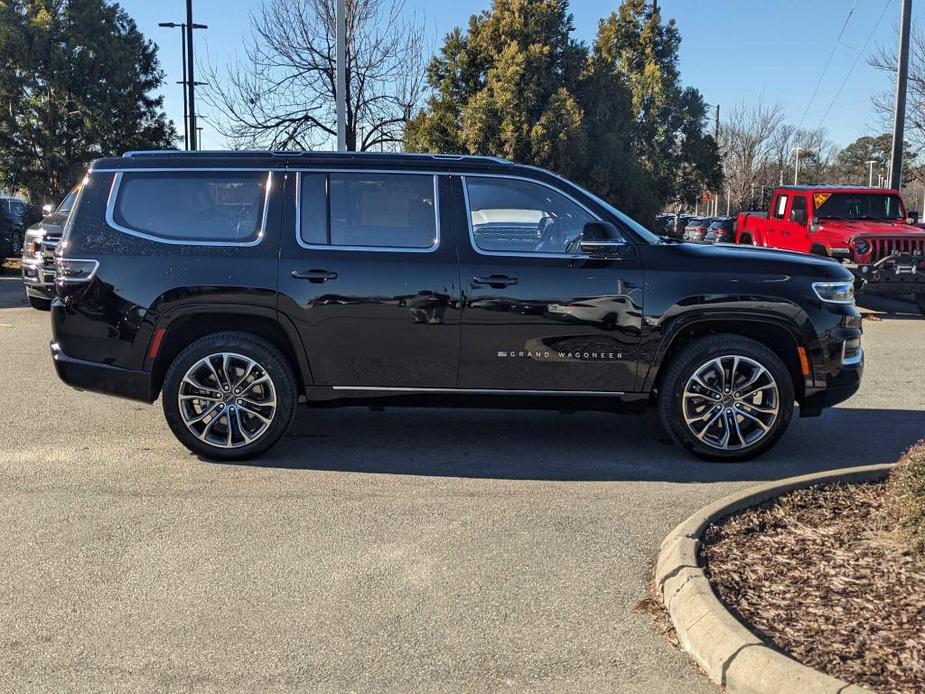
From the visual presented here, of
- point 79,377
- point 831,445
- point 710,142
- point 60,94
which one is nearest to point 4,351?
point 79,377

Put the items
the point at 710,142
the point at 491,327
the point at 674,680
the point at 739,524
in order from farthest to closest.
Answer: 1. the point at 710,142
2. the point at 491,327
3. the point at 739,524
4. the point at 674,680

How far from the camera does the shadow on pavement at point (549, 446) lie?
587 centimetres

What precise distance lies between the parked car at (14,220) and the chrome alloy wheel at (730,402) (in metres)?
19.2

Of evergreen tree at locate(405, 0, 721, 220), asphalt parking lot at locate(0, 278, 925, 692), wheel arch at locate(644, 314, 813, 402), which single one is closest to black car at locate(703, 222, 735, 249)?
evergreen tree at locate(405, 0, 721, 220)

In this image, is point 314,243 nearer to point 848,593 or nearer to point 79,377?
point 79,377

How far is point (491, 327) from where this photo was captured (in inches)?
227

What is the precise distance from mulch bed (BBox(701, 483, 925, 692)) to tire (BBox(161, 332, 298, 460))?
2.92 meters

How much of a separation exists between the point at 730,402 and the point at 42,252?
907 centimetres

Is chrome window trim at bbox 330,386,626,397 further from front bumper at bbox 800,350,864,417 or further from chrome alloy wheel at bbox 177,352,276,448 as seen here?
front bumper at bbox 800,350,864,417

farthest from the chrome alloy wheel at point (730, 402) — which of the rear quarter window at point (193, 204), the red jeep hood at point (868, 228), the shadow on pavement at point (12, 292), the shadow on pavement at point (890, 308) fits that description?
the shadow on pavement at point (12, 292)

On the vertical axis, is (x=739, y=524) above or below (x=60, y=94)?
below

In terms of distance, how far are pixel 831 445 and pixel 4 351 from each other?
8.86m

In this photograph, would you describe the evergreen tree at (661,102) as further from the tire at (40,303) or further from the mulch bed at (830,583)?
the mulch bed at (830,583)

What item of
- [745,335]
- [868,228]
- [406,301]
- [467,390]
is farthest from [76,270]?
[868,228]
